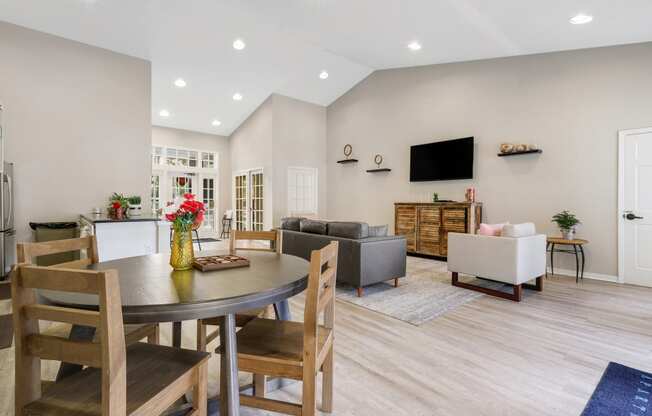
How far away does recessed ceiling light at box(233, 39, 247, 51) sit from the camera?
5552 mm

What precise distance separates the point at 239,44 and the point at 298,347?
18.2ft

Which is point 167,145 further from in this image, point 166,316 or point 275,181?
point 166,316

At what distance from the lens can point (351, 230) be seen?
12.5 ft

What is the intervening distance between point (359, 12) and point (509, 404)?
15.6ft

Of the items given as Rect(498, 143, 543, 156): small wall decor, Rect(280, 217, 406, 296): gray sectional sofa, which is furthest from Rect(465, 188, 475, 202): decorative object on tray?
Rect(280, 217, 406, 296): gray sectional sofa

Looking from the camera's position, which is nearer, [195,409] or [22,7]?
[195,409]

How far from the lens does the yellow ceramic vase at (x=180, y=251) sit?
1630 mm

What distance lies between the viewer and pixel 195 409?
1.27 metres

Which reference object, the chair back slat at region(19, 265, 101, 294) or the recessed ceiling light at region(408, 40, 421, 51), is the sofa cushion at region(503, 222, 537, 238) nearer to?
the recessed ceiling light at region(408, 40, 421, 51)

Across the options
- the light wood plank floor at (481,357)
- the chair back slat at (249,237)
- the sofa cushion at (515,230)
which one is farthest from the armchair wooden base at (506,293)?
the chair back slat at (249,237)

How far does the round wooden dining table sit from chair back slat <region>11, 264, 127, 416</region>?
13cm

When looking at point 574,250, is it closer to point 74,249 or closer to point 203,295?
point 203,295

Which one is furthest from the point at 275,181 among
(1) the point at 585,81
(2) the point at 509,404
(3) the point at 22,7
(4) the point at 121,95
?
(2) the point at 509,404

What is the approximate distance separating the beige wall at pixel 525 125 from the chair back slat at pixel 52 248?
574 cm
